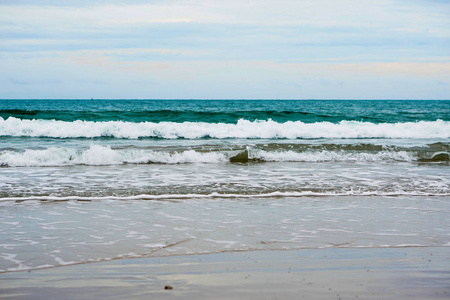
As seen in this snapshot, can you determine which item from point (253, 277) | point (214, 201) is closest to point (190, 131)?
point (214, 201)

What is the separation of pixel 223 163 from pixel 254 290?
8.84m

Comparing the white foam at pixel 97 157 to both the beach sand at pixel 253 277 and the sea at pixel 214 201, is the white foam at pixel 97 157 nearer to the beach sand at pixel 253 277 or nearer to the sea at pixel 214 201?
the sea at pixel 214 201

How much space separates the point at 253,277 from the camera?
12.4 feet

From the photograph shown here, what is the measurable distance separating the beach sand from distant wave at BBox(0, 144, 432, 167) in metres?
7.97

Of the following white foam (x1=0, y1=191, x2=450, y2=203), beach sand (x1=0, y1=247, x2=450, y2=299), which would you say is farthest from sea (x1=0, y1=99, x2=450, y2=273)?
beach sand (x1=0, y1=247, x2=450, y2=299)

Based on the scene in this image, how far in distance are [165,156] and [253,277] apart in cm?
883

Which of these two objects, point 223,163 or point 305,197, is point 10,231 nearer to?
point 305,197

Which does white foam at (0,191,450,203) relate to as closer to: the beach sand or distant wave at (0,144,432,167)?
the beach sand

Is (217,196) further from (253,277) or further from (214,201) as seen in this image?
(253,277)

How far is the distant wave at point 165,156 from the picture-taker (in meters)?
11.7

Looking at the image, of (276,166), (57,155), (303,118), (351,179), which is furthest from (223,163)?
(303,118)

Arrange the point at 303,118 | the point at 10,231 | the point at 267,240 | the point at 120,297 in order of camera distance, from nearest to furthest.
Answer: the point at 120,297, the point at 267,240, the point at 10,231, the point at 303,118

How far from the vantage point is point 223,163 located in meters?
12.3

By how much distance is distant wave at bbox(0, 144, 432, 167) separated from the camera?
11711 millimetres
